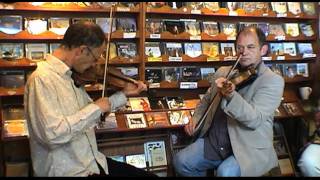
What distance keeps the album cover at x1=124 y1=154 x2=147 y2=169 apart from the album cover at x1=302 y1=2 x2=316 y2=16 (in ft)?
6.70

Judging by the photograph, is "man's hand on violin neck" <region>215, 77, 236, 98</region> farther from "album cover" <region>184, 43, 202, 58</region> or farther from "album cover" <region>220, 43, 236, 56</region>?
"album cover" <region>220, 43, 236, 56</region>

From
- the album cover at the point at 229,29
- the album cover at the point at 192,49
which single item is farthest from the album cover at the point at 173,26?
the album cover at the point at 229,29

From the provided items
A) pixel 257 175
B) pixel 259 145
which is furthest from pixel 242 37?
pixel 257 175

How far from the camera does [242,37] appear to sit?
2602mm

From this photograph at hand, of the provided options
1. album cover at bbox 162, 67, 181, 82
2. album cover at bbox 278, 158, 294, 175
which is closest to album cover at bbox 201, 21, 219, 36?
album cover at bbox 162, 67, 181, 82

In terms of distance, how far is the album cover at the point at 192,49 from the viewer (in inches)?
134

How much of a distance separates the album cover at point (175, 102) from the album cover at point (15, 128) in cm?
115

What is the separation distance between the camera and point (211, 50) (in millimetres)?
3512

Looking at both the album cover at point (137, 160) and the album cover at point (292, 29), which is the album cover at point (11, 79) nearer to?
the album cover at point (137, 160)

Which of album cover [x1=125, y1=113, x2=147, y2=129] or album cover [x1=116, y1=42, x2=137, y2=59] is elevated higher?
album cover [x1=116, y1=42, x2=137, y2=59]

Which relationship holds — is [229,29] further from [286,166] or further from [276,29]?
[286,166]

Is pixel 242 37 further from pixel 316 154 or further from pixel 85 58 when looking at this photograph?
pixel 85 58

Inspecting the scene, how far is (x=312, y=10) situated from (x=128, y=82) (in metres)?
2.35

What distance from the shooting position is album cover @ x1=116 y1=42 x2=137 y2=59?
3.19 metres
